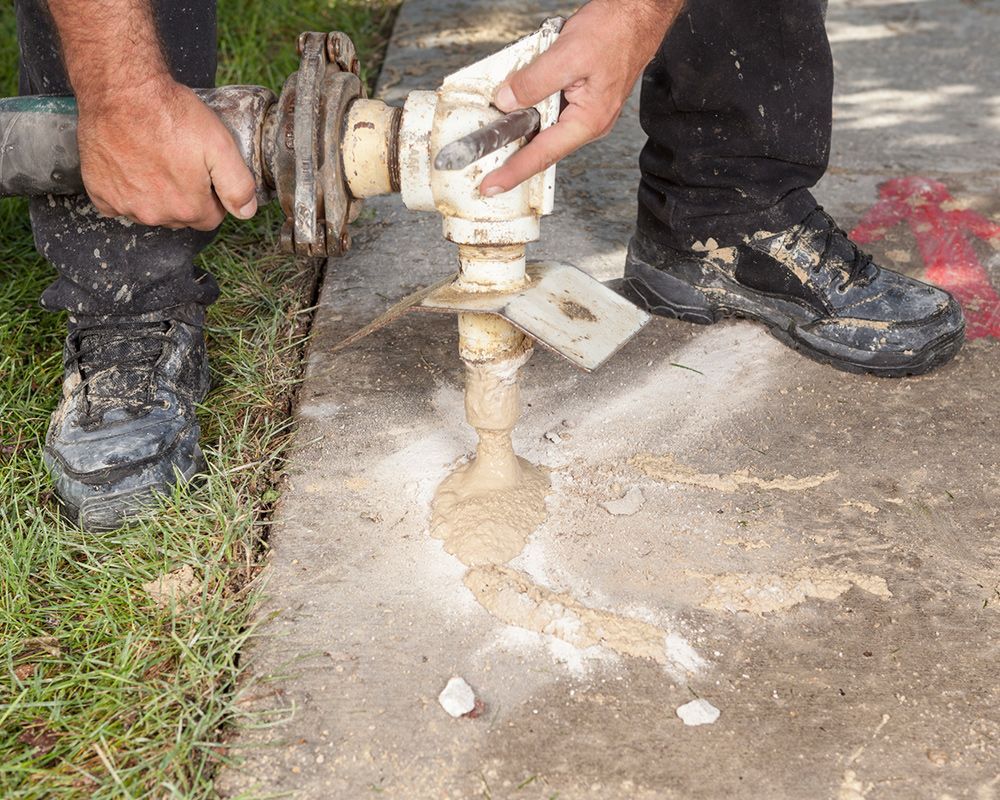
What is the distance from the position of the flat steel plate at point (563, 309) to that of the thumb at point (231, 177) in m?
0.32

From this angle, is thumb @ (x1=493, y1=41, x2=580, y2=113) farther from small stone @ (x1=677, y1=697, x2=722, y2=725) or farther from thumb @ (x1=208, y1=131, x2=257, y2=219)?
small stone @ (x1=677, y1=697, x2=722, y2=725)

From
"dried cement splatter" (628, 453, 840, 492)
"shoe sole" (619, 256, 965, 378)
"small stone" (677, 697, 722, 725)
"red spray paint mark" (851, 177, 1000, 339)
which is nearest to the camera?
"small stone" (677, 697, 722, 725)

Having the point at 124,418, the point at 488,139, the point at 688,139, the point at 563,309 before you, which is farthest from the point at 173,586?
the point at 688,139

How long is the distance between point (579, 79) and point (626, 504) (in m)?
0.75

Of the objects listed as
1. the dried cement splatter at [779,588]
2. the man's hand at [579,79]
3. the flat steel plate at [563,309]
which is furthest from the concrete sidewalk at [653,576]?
the man's hand at [579,79]

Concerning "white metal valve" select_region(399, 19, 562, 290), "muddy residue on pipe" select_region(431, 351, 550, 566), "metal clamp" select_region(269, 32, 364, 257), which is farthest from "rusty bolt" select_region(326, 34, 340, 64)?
"muddy residue on pipe" select_region(431, 351, 550, 566)

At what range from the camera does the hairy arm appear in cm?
154

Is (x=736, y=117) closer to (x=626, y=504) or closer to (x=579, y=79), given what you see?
(x=579, y=79)

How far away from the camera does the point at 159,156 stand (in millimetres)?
1562

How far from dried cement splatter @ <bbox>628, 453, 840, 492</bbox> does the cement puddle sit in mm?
213

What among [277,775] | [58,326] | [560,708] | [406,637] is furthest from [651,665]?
[58,326]

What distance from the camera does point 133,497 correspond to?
6.05 feet

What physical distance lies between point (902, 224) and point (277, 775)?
216cm

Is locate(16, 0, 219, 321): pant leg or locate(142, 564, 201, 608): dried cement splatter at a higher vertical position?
locate(16, 0, 219, 321): pant leg
